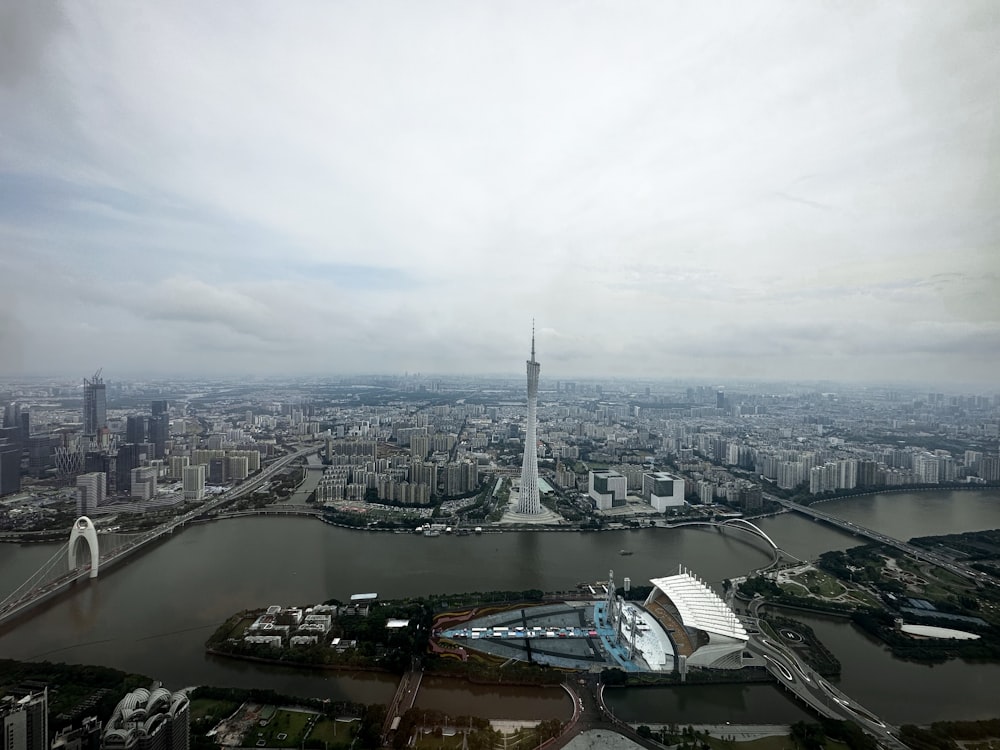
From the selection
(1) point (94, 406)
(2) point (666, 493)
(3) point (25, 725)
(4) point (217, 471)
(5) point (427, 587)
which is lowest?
(5) point (427, 587)

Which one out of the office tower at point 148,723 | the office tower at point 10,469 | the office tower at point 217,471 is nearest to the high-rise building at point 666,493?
the office tower at point 148,723

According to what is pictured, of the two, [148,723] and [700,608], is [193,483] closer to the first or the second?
[148,723]

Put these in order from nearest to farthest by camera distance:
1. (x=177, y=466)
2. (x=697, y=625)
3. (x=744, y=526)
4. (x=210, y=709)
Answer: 1. (x=210, y=709)
2. (x=697, y=625)
3. (x=744, y=526)
4. (x=177, y=466)

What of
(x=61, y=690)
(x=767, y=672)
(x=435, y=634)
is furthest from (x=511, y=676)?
(x=61, y=690)

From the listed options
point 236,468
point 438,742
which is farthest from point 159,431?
point 438,742

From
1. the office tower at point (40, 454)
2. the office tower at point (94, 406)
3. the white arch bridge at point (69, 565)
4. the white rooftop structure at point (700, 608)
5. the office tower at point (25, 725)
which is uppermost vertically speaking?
the office tower at point (94, 406)

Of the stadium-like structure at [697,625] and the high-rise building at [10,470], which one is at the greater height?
the high-rise building at [10,470]

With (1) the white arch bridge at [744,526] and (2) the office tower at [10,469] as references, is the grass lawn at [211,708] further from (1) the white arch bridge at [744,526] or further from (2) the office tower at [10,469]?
(1) the white arch bridge at [744,526]
